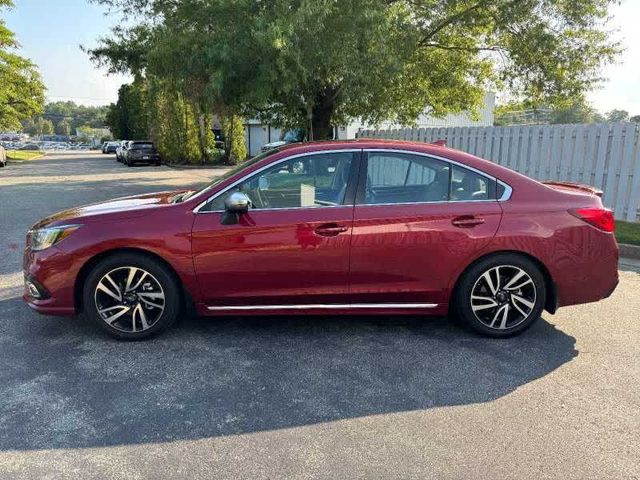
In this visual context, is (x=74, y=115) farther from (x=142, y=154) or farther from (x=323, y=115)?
(x=323, y=115)

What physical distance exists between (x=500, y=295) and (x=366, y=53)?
8206mm

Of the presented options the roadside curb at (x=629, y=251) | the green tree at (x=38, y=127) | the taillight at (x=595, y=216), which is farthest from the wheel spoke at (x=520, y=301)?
the green tree at (x=38, y=127)

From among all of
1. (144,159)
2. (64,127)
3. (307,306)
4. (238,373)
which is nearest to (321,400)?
(238,373)

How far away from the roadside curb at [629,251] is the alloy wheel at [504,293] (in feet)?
13.8

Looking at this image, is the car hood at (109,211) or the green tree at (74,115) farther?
the green tree at (74,115)

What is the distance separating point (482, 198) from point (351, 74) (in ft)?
25.7

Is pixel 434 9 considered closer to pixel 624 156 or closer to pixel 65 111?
pixel 624 156

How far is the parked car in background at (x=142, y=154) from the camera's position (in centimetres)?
3131

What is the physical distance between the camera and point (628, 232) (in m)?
8.21

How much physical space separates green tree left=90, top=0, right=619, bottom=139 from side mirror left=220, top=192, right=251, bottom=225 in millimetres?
6103

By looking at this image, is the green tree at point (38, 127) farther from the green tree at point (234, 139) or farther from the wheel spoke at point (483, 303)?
the wheel spoke at point (483, 303)

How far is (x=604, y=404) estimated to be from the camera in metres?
3.28

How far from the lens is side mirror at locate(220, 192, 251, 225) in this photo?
390 centimetres

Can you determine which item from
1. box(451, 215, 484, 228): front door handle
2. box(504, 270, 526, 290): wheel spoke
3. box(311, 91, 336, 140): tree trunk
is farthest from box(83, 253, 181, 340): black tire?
box(311, 91, 336, 140): tree trunk
